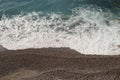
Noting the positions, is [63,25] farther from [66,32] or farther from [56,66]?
[56,66]

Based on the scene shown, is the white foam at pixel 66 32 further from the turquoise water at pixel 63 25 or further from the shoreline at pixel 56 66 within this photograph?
the shoreline at pixel 56 66

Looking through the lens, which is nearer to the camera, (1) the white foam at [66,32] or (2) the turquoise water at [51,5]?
(1) the white foam at [66,32]

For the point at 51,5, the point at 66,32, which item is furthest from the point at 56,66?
the point at 51,5

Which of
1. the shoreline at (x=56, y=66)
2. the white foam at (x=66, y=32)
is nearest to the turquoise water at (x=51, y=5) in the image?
the white foam at (x=66, y=32)

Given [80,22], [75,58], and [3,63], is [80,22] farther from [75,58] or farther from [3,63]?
[3,63]

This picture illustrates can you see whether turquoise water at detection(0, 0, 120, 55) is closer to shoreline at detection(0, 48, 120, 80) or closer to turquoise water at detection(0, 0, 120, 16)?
turquoise water at detection(0, 0, 120, 16)

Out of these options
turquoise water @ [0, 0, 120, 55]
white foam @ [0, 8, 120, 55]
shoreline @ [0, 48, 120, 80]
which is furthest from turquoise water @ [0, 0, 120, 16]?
shoreline @ [0, 48, 120, 80]

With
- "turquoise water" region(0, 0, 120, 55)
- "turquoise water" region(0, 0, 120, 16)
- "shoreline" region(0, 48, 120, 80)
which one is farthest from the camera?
"turquoise water" region(0, 0, 120, 16)
